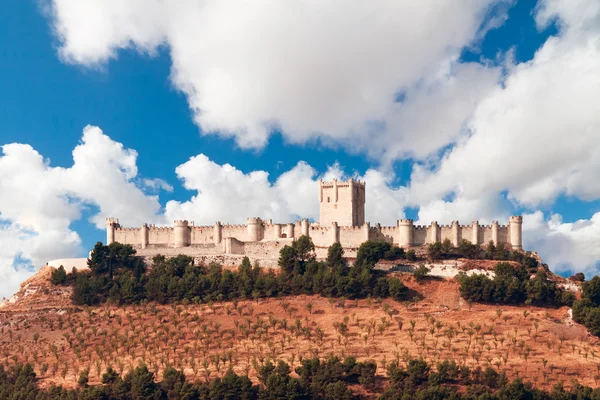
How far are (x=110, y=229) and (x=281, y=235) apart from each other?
1993 centimetres

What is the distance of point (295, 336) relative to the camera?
57.6m

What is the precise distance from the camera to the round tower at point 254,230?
3046 inches

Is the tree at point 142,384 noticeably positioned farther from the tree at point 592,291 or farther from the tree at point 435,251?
the tree at point 592,291

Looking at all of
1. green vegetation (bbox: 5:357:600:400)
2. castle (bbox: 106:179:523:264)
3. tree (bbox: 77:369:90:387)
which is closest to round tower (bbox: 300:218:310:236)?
castle (bbox: 106:179:523:264)

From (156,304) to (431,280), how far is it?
82.8 feet

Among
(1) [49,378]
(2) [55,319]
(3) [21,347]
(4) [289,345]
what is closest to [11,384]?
(1) [49,378]

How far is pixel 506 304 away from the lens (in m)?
62.4

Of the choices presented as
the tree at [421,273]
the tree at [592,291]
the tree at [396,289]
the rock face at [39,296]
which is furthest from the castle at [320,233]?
the tree at [592,291]

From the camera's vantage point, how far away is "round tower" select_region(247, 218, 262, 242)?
3046 inches

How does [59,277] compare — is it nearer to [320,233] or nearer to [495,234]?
[320,233]

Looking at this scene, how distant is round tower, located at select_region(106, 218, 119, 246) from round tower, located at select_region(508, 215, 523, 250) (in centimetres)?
4276

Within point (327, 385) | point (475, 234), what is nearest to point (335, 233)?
point (475, 234)

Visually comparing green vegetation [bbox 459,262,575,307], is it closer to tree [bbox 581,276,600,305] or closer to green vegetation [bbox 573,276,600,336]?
tree [bbox 581,276,600,305]

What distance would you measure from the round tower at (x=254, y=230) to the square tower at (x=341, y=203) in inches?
259
